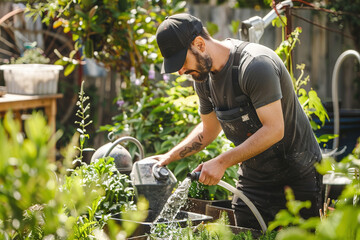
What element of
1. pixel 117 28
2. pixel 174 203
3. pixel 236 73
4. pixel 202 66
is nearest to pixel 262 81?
pixel 236 73

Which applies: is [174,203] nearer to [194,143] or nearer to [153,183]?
[153,183]

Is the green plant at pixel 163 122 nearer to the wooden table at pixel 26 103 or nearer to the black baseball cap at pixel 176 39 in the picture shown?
the wooden table at pixel 26 103

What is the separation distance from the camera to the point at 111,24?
176 inches

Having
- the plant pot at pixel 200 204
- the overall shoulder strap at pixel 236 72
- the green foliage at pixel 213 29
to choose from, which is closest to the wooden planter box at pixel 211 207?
the plant pot at pixel 200 204

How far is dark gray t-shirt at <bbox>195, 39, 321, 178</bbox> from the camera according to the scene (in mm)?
2121

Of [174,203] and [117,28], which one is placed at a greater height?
[117,28]

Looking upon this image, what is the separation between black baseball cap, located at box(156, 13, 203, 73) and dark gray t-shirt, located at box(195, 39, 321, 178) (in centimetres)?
21

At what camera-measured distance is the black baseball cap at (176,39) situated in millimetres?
2201

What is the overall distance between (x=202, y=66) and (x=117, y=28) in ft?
7.86

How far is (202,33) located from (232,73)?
216mm

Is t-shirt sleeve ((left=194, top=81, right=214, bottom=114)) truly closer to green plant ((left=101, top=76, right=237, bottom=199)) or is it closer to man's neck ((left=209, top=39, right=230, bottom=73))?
man's neck ((left=209, top=39, right=230, bottom=73))

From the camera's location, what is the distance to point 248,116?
231cm

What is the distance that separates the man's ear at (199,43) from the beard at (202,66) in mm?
25

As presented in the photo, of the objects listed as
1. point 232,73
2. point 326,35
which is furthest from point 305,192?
point 326,35
